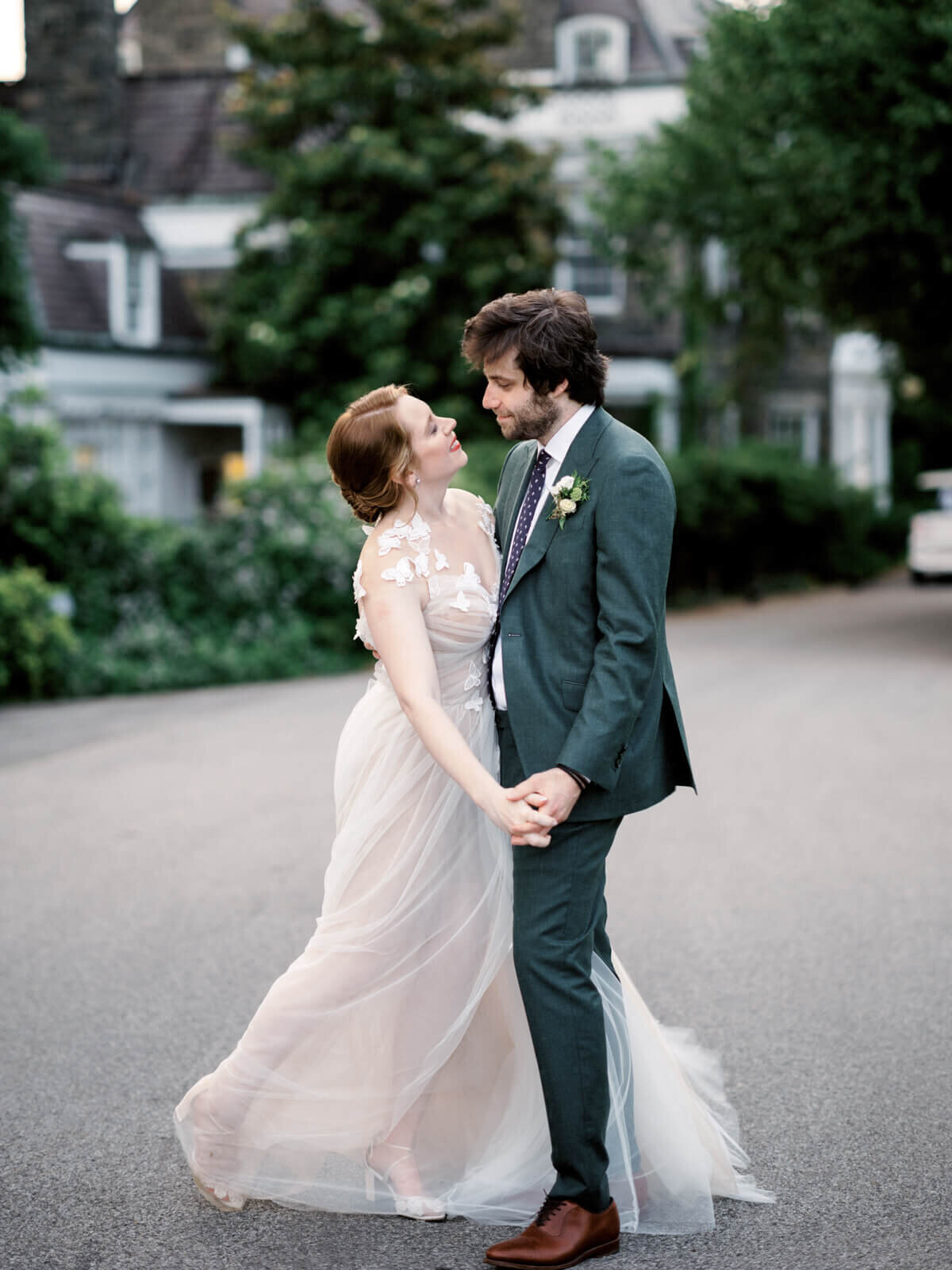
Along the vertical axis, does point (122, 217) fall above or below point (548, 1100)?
above

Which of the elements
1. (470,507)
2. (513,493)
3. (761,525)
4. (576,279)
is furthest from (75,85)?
(513,493)

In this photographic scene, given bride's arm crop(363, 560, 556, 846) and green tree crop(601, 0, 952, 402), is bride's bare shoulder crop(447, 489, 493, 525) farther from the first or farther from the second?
green tree crop(601, 0, 952, 402)

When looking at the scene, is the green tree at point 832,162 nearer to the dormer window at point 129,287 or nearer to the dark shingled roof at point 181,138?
the dormer window at point 129,287

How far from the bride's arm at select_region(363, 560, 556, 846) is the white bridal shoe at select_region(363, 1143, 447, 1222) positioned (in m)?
0.92

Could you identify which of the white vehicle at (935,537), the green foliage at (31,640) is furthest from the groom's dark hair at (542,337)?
the white vehicle at (935,537)

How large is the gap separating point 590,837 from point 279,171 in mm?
21673

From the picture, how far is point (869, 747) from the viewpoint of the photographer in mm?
10438

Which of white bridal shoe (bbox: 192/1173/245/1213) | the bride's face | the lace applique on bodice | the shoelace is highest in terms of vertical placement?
the bride's face

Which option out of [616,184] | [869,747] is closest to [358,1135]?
[869,747]

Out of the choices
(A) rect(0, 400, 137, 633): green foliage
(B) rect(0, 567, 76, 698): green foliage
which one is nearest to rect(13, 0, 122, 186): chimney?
(A) rect(0, 400, 137, 633): green foliage

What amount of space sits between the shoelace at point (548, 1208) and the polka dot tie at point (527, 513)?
1318 mm

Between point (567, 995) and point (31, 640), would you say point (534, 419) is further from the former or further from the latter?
point (31, 640)

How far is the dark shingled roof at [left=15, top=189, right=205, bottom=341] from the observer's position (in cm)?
2447

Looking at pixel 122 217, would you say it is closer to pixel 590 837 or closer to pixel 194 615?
pixel 194 615
